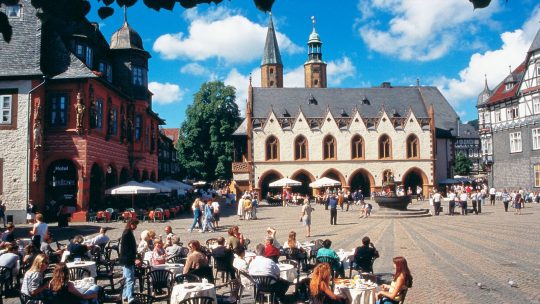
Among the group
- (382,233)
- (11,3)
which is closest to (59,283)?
(11,3)

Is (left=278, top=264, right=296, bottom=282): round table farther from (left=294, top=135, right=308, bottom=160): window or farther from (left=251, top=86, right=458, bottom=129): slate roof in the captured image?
(left=251, top=86, right=458, bottom=129): slate roof

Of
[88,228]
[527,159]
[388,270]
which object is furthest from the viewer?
[527,159]

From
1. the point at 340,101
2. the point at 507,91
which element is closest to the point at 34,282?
the point at 507,91

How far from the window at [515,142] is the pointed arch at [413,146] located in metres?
10.7

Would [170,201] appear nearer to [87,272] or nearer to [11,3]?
[87,272]

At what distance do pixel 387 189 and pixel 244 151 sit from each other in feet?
76.6

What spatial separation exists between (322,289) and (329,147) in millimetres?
46893

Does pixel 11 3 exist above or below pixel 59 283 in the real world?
above

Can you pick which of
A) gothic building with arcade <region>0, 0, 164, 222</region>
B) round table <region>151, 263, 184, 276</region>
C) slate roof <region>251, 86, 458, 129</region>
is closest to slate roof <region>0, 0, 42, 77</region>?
gothic building with arcade <region>0, 0, 164, 222</region>

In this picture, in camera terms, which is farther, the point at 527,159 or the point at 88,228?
the point at 527,159

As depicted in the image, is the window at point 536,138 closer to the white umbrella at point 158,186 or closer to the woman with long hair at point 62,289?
the white umbrella at point 158,186

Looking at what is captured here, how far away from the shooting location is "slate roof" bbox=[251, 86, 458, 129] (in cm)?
5547

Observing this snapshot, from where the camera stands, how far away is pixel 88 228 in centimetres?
2406

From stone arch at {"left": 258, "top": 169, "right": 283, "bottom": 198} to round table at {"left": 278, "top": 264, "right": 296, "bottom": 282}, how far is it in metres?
41.8
